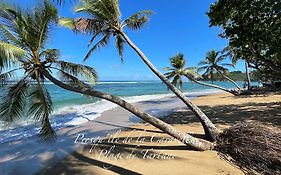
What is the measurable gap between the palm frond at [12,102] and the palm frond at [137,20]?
4863 millimetres

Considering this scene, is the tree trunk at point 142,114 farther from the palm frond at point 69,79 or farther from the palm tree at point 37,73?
the palm frond at point 69,79

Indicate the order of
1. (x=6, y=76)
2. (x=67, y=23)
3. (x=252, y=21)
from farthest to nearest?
(x=252, y=21)
(x=67, y=23)
(x=6, y=76)

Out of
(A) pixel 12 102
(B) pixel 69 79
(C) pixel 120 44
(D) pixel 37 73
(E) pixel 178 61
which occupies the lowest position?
(A) pixel 12 102

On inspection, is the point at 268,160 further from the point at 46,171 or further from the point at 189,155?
the point at 46,171

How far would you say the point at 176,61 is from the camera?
27.5m

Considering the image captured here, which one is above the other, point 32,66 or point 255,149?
point 32,66

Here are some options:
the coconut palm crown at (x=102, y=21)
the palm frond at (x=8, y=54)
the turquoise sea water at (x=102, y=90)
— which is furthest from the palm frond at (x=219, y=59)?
the palm frond at (x=8, y=54)

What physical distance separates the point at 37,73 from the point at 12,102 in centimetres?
125

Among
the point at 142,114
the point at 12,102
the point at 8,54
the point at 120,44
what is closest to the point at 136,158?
the point at 142,114

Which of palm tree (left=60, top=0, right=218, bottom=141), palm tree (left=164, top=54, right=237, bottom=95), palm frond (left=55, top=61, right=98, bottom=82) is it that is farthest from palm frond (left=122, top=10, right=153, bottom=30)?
palm tree (left=164, top=54, right=237, bottom=95)

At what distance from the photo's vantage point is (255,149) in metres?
5.21

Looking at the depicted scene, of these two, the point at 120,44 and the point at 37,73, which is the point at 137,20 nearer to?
the point at 120,44

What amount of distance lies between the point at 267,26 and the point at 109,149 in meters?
6.76

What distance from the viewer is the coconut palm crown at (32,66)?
19.5 feet
